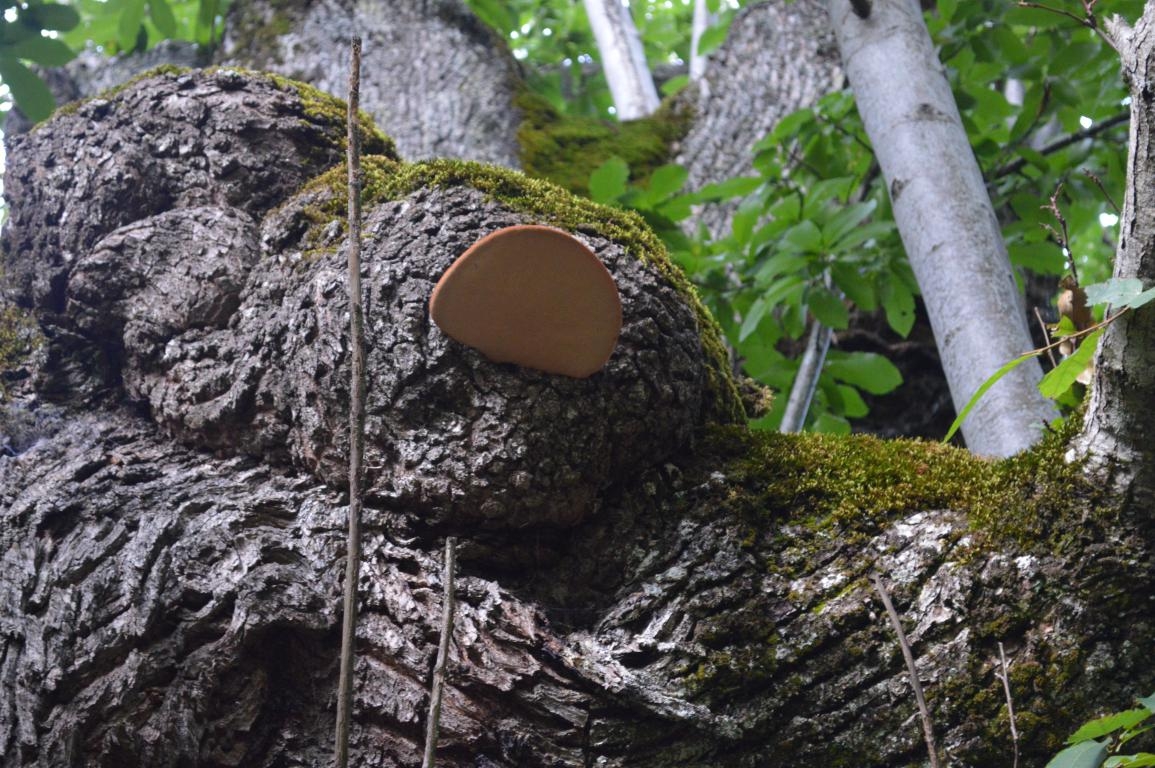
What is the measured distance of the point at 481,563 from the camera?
175 cm

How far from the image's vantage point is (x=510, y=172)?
2008 mm

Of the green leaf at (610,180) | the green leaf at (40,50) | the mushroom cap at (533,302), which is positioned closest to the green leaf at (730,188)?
the green leaf at (610,180)

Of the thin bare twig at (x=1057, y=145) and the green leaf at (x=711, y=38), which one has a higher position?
the green leaf at (x=711, y=38)

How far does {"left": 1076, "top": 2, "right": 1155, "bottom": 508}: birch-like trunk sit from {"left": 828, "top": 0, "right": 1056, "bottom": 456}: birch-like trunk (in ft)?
2.05

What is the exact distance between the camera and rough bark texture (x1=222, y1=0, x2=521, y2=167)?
393 cm

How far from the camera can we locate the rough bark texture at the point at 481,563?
4.96 feet

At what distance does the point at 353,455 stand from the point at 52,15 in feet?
6.95

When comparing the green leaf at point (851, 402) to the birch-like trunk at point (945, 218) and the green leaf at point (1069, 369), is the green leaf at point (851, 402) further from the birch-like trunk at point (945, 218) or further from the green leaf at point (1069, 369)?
the green leaf at point (1069, 369)

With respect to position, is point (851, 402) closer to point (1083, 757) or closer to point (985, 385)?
point (985, 385)

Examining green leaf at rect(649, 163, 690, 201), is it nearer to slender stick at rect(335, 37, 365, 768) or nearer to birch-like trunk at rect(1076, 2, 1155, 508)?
birch-like trunk at rect(1076, 2, 1155, 508)

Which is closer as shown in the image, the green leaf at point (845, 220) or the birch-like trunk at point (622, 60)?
the green leaf at point (845, 220)

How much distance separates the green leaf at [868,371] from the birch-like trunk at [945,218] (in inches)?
23.7

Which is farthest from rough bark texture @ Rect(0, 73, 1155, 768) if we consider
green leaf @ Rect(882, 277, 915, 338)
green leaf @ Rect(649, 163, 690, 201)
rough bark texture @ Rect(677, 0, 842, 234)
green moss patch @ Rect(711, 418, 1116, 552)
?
rough bark texture @ Rect(677, 0, 842, 234)

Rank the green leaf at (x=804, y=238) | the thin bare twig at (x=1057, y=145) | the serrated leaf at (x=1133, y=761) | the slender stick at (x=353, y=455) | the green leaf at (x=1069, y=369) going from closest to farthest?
1. the slender stick at (x=353, y=455)
2. the serrated leaf at (x=1133, y=761)
3. the green leaf at (x=1069, y=369)
4. the green leaf at (x=804, y=238)
5. the thin bare twig at (x=1057, y=145)
